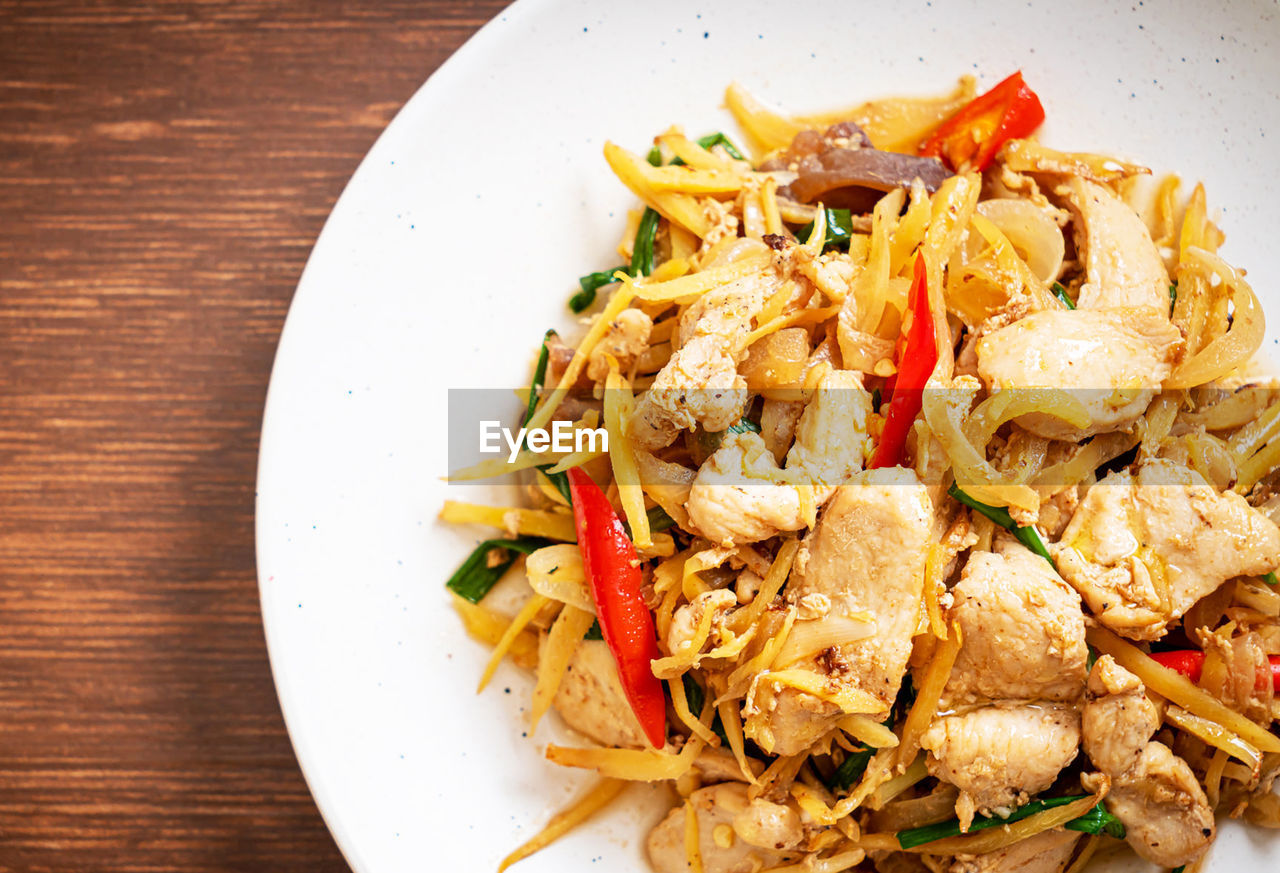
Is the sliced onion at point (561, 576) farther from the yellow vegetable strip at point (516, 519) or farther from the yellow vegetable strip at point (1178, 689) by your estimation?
the yellow vegetable strip at point (1178, 689)

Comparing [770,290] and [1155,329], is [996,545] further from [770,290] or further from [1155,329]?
[770,290]

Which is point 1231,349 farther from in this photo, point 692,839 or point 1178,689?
point 692,839

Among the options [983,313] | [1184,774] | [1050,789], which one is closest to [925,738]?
[1050,789]

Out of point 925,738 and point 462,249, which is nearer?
point 925,738

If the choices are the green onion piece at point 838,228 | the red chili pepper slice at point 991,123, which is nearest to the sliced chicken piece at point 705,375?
the green onion piece at point 838,228

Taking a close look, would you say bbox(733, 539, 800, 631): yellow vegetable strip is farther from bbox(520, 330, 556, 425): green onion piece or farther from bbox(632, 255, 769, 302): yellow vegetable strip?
bbox(520, 330, 556, 425): green onion piece

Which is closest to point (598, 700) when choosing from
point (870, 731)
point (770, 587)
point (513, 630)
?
point (513, 630)

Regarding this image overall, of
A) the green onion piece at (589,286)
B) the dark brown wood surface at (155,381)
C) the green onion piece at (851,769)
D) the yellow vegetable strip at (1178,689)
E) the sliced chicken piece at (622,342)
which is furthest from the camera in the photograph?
the dark brown wood surface at (155,381)
